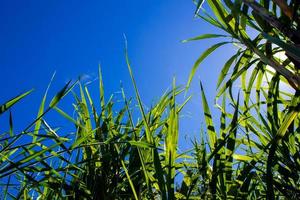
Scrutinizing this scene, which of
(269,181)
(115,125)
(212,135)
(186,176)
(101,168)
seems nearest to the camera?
(269,181)

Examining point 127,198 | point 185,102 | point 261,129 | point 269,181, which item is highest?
point 185,102

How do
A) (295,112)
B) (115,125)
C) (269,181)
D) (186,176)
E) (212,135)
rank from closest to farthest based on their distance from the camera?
(269,181)
(295,112)
(212,135)
(186,176)
(115,125)

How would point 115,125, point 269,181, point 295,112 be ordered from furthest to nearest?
point 115,125
point 295,112
point 269,181

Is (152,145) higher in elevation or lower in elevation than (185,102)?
lower

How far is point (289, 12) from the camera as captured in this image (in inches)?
50.3

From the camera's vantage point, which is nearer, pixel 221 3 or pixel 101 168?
pixel 221 3

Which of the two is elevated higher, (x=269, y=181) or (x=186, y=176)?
(x=186, y=176)

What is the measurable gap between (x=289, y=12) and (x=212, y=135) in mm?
510

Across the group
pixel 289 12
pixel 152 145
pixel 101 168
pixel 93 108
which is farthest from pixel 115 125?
pixel 289 12

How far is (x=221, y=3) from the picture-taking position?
1.67 metres

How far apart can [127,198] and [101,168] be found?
0.17 meters

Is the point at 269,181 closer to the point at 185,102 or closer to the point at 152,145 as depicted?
the point at 152,145

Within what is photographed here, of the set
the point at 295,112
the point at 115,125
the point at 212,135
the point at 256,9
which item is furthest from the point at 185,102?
the point at 256,9

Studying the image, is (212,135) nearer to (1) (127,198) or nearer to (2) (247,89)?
(2) (247,89)
